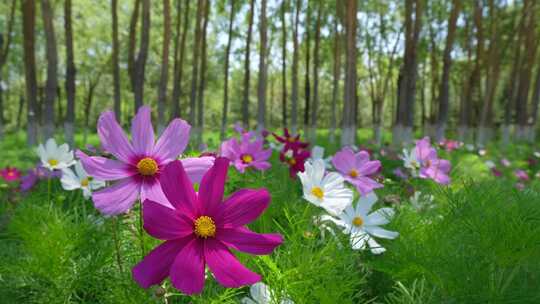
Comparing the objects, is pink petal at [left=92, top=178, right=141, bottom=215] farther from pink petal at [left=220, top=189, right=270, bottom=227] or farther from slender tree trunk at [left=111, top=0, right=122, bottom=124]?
slender tree trunk at [left=111, top=0, right=122, bottom=124]

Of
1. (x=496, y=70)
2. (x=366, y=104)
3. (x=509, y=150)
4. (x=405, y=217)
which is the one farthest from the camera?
(x=366, y=104)

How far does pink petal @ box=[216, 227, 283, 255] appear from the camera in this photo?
2.46 feet

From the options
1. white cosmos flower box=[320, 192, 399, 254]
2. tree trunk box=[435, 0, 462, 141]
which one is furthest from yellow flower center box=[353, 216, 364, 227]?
tree trunk box=[435, 0, 462, 141]

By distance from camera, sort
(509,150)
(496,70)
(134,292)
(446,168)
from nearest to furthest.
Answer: (134,292), (446,168), (509,150), (496,70)

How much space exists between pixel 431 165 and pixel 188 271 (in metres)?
1.55

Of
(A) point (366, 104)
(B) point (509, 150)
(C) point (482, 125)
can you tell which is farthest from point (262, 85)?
(A) point (366, 104)

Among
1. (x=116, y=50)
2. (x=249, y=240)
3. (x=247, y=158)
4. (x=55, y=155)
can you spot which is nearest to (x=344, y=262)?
(x=249, y=240)

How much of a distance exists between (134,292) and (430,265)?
2.21ft

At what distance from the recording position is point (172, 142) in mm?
918

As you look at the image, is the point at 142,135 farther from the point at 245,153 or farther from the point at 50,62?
the point at 50,62

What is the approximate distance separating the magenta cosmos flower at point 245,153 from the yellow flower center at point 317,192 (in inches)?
25.0

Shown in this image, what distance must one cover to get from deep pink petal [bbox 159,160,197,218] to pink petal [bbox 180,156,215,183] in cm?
8

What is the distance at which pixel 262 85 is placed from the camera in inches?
526

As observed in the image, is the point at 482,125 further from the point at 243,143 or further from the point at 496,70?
the point at 243,143
